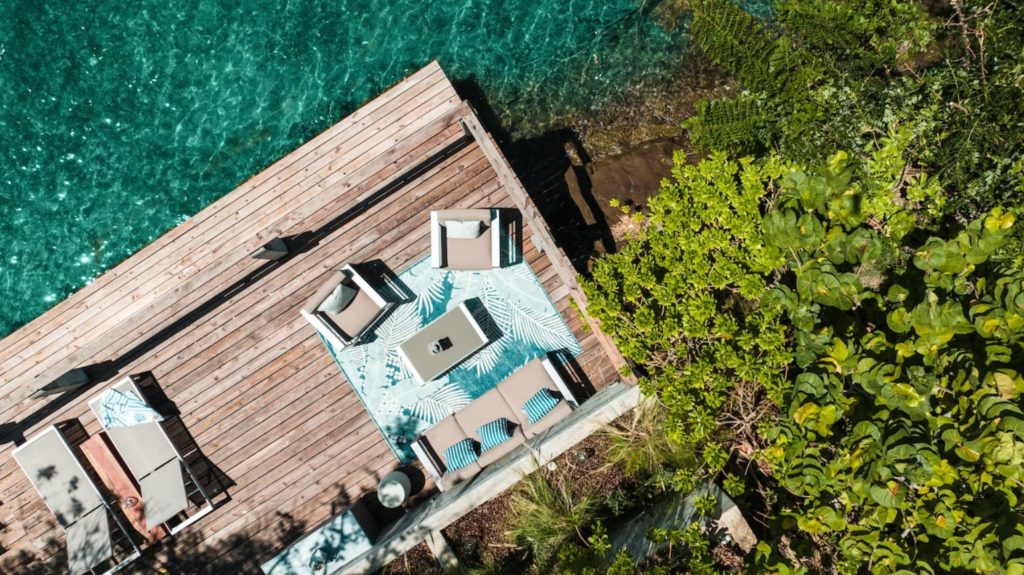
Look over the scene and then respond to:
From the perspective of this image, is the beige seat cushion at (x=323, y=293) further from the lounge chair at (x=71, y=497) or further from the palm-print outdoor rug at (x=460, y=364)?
the lounge chair at (x=71, y=497)

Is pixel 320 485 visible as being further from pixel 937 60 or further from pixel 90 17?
pixel 937 60

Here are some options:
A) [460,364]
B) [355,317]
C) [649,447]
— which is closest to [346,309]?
[355,317]

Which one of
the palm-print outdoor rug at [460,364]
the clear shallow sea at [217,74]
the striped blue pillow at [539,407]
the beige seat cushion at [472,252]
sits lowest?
the striped blue pillow at [539,407]

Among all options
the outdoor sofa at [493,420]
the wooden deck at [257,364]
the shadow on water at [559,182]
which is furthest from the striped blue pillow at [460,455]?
the shadow on water at [559,182]

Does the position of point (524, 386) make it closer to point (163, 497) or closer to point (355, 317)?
point (355, 317)

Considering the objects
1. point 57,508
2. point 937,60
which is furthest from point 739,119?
point 57,508

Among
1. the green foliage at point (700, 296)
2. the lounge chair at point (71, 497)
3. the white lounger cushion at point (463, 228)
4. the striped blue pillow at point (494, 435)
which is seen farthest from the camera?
the lounge chair at point (71, 497)
